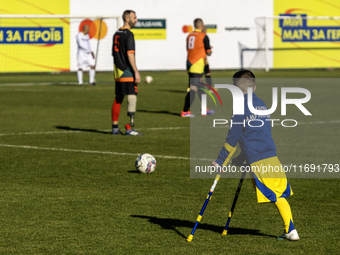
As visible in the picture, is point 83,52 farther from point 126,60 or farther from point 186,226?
point 186,226

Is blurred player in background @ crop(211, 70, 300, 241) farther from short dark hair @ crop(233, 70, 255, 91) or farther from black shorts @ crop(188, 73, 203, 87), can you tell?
black shorts @ crop(188, 73, 203, 87)

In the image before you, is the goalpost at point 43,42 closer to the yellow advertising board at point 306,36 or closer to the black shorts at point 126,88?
the yellow advertising board at point 306,36

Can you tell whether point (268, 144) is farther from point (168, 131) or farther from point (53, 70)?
point (53, 70)

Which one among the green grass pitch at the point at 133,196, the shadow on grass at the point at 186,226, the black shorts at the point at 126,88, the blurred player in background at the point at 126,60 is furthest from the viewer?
the black shorts at the point at 126,88

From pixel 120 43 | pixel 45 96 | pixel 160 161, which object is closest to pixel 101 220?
pixel 160 161

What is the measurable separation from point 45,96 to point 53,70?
12776 mm

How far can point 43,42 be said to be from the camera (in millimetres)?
36188

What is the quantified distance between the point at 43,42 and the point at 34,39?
0.48m

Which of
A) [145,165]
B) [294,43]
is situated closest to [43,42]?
[294,43]

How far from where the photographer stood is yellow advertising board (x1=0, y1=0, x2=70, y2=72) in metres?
35.5

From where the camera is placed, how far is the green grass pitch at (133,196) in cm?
645

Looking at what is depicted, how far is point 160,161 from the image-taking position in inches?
442

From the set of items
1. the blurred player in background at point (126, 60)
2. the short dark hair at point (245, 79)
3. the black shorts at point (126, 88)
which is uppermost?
the blurred player in background at point (126, 60)

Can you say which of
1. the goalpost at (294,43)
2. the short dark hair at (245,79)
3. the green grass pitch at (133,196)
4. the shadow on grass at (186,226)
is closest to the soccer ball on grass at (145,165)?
the green grass pitch at (133,196)
